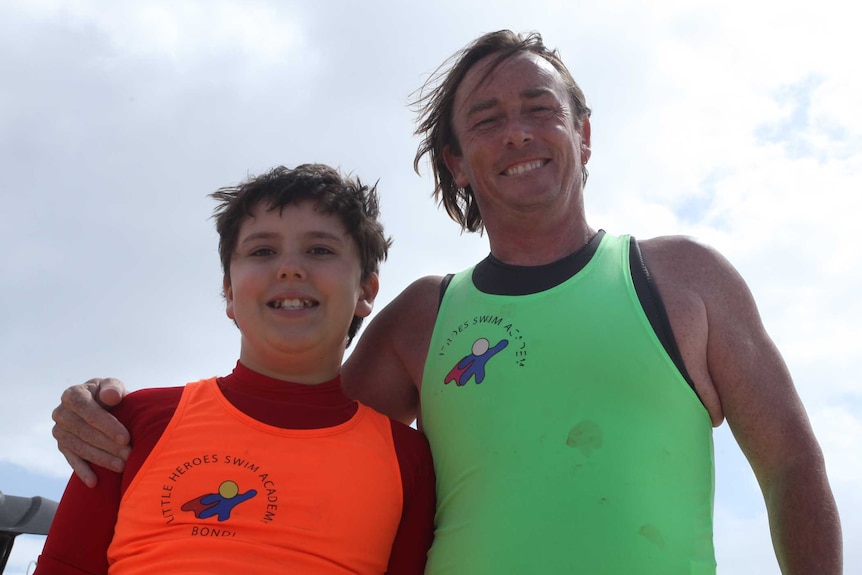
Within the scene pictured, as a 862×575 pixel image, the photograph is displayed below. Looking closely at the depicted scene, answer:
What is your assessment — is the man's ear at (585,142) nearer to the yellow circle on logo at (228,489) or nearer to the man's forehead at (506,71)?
the man's forehead at (506,71)

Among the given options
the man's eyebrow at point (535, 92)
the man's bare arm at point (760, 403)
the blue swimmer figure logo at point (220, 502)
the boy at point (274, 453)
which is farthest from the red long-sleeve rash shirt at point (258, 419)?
the man's eyebrow at point (535, 92)

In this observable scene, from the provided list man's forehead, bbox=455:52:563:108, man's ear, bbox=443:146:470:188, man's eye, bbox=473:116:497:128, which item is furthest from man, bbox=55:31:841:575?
man's ear, bbox=443:146:470:188

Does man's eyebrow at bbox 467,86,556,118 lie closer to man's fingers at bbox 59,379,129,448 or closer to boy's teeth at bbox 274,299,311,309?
boy's teeth at bbox 274,299,311,309

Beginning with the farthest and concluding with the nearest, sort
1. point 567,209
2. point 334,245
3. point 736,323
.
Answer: point 567,209 < point 334,245 < point 736,323

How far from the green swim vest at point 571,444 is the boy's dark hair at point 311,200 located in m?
0.65

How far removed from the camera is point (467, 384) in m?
3.02

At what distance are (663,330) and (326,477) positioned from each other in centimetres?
131

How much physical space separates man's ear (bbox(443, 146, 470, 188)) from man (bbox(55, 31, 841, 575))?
412mm

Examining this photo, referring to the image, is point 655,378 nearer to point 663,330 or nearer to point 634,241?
point 663,330

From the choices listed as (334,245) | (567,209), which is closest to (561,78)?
(567,209)

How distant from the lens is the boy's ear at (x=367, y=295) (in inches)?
136

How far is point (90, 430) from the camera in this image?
2727 millimetres

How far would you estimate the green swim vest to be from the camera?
8.38ft

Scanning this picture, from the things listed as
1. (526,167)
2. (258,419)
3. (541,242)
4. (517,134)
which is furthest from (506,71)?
(258,419)
